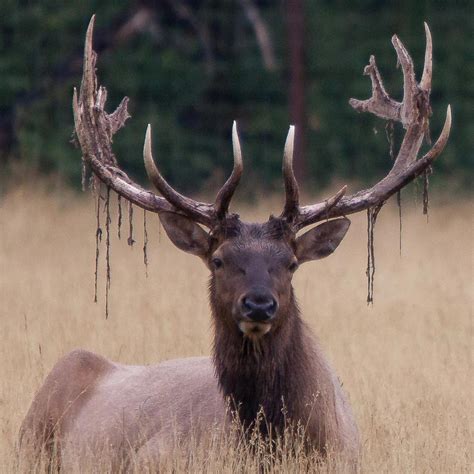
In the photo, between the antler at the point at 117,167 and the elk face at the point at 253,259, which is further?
the antler at the point at 117,167

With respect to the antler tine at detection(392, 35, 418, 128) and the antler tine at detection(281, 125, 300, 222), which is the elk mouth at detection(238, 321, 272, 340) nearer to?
the antler tine at detection(281, 125, 300, 222)

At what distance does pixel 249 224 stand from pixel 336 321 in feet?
13.0

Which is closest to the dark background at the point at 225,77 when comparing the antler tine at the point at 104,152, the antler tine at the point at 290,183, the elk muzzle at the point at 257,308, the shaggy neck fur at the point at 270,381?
the antler tine at the point at 104,152

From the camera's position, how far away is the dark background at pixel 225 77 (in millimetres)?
22828

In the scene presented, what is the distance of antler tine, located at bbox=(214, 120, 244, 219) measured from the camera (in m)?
6.70

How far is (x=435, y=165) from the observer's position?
23.7 metres

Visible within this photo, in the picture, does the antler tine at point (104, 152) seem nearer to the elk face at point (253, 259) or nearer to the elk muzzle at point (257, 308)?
the elk face at point (253, 259)

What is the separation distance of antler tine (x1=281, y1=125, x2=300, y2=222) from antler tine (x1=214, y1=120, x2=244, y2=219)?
0.21 metres

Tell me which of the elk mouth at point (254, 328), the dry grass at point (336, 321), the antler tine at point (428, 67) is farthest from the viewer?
the dry grass at point (336, 321)

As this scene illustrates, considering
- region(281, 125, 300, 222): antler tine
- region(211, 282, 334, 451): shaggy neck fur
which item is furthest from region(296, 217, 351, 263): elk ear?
region(211, 282, 334, 451): shaggy neck fur

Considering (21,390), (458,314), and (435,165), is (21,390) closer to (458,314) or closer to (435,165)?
(458,314)

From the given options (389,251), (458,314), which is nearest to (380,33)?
(389,251)

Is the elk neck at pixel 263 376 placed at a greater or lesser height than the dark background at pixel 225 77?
lesser

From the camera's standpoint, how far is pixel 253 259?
6.63 meters
